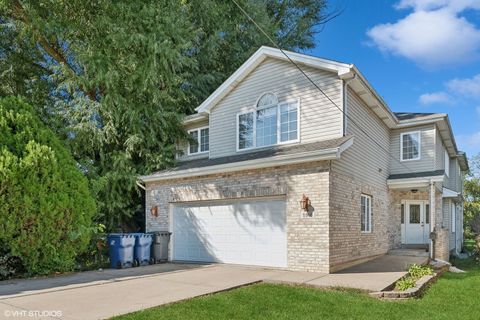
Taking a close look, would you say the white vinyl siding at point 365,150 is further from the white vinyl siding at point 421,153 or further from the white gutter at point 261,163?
the white gutter at point 261,163

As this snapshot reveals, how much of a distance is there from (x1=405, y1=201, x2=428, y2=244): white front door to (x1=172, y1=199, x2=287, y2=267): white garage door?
27.4 feet

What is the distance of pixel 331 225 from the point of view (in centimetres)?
990

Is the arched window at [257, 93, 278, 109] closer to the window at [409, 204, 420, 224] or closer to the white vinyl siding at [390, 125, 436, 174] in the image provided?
the white vinyl siding at [390, 125, 436, 174]

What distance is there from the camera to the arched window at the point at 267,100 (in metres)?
12.6

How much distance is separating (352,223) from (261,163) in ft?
10.9

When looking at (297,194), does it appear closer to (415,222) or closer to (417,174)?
(417,174)

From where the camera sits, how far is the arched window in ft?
41.4

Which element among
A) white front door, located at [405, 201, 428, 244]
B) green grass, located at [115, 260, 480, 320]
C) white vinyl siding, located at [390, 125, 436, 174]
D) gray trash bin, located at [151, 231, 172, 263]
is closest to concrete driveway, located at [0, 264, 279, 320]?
green grass, located at [115, 260, 480, 320]

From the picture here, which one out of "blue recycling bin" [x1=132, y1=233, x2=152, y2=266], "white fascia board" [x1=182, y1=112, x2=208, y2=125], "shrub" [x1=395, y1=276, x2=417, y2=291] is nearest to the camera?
"shrub" [x1=395, y1=276, x2=417, y2=291]

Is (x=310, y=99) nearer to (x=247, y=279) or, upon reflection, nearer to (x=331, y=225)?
(x=331, y=225)

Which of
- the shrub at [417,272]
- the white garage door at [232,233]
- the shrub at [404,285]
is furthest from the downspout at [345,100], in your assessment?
the shrub at [404,285]

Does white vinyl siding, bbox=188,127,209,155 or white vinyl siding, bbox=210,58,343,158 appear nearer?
white vinyl siding, bbox=210,58,343,158

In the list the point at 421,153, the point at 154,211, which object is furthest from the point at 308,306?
the point at 421,153

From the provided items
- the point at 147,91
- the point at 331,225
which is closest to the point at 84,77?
the point at 147,91
